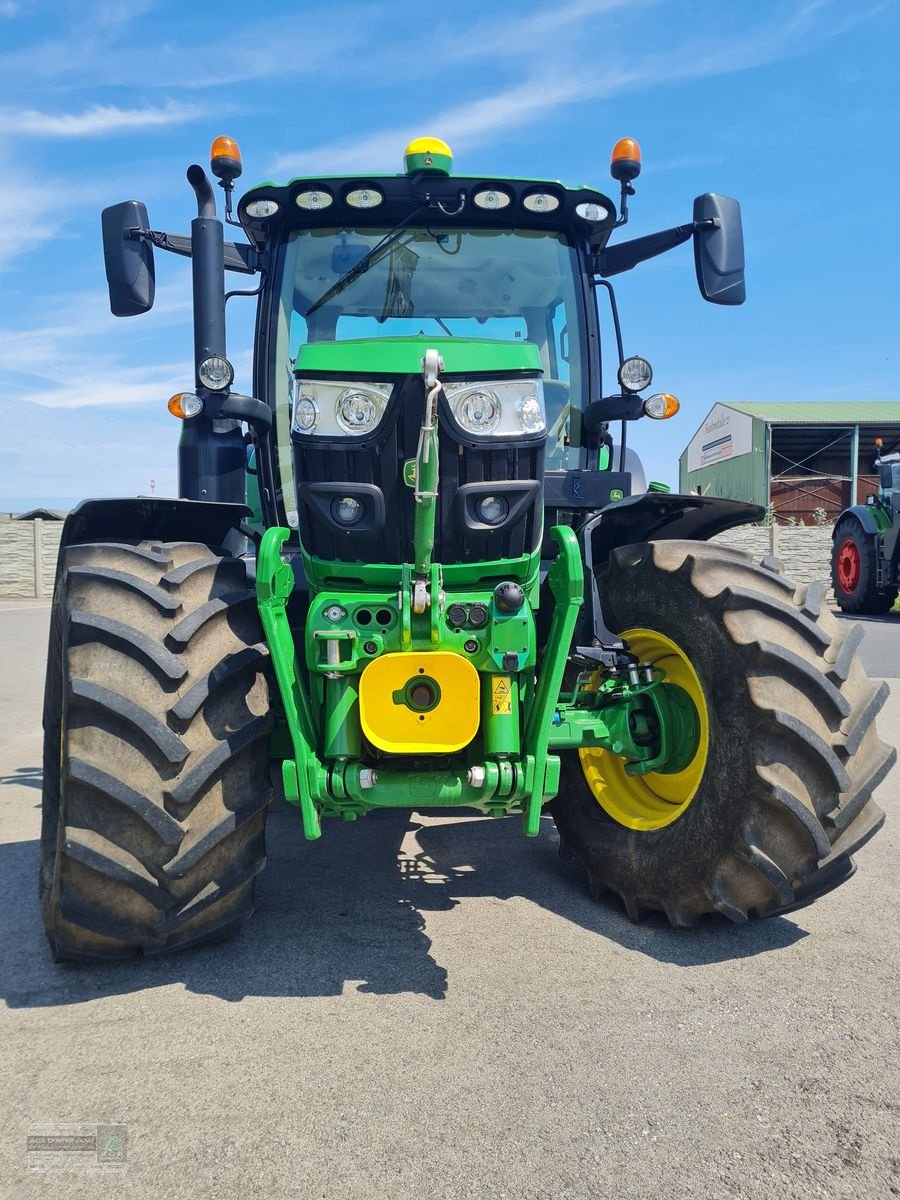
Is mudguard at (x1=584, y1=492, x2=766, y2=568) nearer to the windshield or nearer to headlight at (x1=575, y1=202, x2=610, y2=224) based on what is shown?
the windshield

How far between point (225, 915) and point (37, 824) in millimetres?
2145

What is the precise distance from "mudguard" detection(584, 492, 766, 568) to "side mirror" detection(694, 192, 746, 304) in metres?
0.91

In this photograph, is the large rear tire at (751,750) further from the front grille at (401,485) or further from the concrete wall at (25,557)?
the concrete wall at (25,557)

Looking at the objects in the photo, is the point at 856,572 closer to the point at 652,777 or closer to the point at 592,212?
the point at 592,212

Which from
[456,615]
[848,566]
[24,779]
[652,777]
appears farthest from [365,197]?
[848,566]

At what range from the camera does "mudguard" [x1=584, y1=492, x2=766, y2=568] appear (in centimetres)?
328

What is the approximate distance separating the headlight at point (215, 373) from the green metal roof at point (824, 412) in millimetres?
31353

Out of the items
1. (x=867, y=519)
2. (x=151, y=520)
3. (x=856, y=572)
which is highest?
(x=867, y=519)

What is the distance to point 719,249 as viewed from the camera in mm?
3770

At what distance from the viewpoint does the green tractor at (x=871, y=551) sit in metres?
14.0

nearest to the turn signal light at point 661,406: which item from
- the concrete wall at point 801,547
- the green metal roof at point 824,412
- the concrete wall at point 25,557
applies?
the concrete wall at point 801,547

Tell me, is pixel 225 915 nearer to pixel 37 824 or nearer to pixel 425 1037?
pixel 425 1037

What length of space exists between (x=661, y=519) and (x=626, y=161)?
1.61 metres

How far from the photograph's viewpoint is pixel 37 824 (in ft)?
14.6
